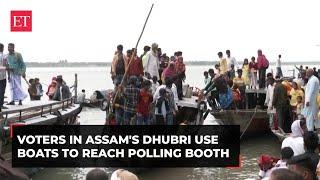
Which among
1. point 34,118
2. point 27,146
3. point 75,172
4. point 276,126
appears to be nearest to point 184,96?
point 276,126

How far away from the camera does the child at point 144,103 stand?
1191cm

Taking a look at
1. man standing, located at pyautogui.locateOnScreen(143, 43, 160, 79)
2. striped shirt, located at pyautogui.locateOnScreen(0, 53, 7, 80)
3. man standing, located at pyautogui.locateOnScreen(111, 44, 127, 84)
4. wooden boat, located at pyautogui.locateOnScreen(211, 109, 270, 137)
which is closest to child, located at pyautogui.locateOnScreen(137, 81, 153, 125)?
man standing, located at pyautogui.locateOnScreen(111, 44, 127, 84)

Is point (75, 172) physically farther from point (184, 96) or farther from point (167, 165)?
point (184, 96)

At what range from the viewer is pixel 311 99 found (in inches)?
474

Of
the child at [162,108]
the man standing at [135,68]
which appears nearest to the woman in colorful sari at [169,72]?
the man standing at [135,68]

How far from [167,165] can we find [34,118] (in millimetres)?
3466

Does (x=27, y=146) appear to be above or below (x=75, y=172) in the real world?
above

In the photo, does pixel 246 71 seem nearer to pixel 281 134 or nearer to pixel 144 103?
pixel 281 134

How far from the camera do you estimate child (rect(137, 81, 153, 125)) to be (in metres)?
11.9

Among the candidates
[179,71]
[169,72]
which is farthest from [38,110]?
[179,71]

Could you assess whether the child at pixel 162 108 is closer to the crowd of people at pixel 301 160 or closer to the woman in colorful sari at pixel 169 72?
the woman in colorful sari at pixel 169 72

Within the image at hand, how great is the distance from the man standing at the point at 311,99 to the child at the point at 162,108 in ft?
10.2

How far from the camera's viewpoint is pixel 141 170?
12023mm
